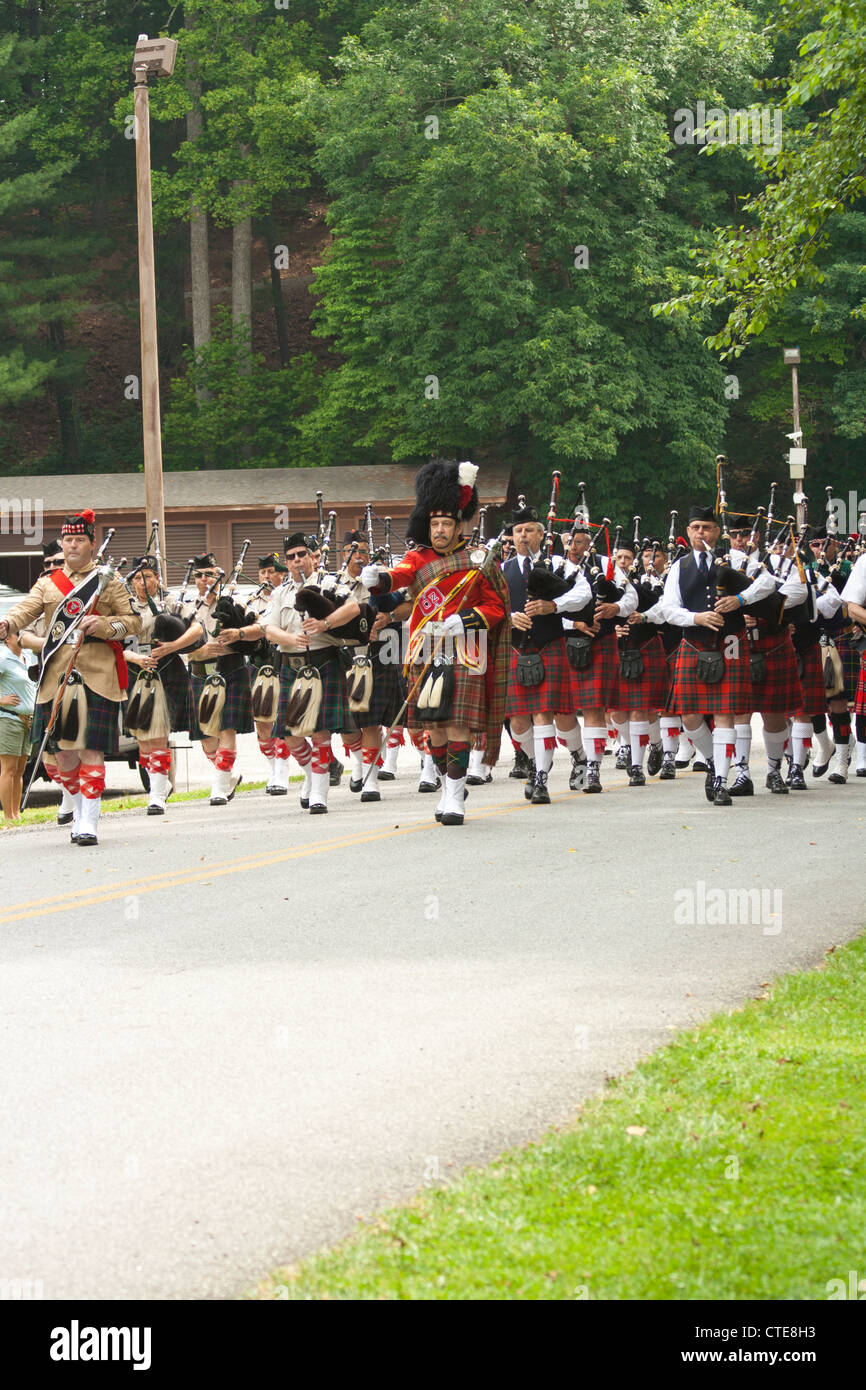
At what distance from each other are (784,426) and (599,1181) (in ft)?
139

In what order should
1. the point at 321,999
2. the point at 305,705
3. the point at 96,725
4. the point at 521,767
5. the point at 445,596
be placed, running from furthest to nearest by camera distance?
the point at 521,767 → the point at 305,705 → the point at 445,596 → the point at 96,725 → the point at 321,999

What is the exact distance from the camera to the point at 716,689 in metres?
13.2

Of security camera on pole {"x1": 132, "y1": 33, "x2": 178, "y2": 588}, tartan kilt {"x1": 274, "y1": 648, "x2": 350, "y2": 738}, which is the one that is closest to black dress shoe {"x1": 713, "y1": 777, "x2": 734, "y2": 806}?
tartan kilt {"x1": 274, "y1": 648, "x2": 350, "y2": 738}

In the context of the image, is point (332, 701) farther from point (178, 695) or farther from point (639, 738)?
point (639, 738)

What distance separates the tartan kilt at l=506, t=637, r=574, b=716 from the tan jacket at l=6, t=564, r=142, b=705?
364 centimetres

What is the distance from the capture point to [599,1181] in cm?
454

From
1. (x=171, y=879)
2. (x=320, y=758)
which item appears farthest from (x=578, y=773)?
(x=171, y=879)

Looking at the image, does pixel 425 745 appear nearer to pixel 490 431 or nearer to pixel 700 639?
pixel 700 639

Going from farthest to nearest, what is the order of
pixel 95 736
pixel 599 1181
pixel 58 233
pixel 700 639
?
pixel 58 233, pixel 700 639, pixel 95 736, pixel 599 1181

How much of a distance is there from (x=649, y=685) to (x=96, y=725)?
6.05m

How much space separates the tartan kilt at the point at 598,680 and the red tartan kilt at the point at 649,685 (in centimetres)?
53

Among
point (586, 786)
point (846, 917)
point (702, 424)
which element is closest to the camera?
point (846, 917)

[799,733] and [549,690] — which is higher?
[549,690]
